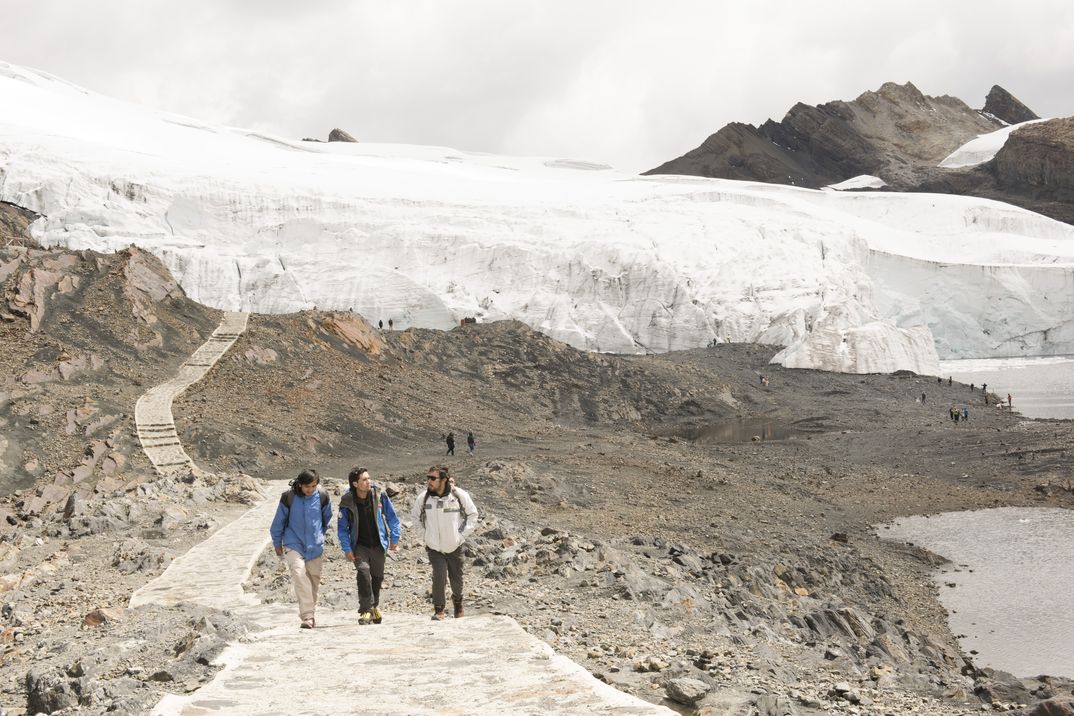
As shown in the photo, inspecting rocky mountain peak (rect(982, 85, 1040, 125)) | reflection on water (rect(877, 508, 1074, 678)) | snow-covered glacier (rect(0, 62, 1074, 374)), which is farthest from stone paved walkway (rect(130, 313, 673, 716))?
rocky mountain peak (rect(982, 85, 1040, 125))

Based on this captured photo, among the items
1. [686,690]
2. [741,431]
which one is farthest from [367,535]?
[741,431]

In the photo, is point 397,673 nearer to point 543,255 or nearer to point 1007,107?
point 543,255

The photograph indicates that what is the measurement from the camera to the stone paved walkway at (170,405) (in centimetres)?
2359

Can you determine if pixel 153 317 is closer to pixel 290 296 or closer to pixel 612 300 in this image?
pixel 290 296

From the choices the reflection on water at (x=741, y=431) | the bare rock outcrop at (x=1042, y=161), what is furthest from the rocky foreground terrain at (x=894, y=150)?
the reflection on water at (x=741, y=431)

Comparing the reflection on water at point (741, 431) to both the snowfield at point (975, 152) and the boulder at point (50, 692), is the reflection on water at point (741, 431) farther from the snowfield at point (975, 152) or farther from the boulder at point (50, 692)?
the snowfield at point (975, 152)

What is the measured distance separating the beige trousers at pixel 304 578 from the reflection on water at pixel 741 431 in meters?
28.6

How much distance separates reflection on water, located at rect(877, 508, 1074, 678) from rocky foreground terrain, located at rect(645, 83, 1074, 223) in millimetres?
92265

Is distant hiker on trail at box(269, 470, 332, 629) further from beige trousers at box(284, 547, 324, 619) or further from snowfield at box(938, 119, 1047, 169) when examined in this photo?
snowfield at box(938, 119, 1047, 169)

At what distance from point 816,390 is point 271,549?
36.6 m

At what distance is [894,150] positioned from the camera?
5113 inches

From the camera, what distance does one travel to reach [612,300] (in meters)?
55.9

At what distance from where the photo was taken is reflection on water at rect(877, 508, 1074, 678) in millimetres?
Answer: 15359

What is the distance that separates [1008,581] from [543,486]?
9.80 metres
